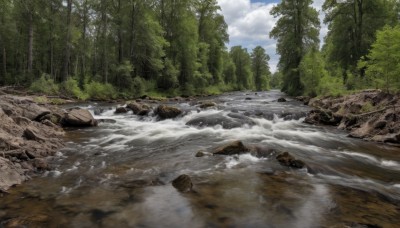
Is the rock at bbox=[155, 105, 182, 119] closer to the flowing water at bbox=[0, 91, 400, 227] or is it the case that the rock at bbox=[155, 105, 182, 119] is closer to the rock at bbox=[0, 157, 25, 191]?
the flowing water at bbox=[0, 91, 400, 227]

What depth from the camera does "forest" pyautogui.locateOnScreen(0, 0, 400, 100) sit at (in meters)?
30.9

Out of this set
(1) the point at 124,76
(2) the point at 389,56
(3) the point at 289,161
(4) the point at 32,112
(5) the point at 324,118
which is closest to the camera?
(3) the point at 289,161

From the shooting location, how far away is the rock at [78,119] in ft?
48.6

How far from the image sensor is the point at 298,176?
26.7 ft

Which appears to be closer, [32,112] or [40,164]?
[40,164]

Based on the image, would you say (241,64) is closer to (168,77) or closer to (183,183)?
(168,77)

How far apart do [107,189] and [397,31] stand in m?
15.5

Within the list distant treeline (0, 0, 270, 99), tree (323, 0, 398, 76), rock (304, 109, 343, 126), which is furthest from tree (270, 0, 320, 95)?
rock (304, 109, 343, 126)

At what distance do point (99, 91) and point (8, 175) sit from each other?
80.7 feet

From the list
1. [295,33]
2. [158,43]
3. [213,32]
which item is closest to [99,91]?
[158,43]

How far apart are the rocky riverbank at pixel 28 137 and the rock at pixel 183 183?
362cm

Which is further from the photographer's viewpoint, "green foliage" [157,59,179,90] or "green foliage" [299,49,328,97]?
"green foliage" [157,59,179,90]

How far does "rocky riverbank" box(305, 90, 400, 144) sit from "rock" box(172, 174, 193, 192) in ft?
30.9

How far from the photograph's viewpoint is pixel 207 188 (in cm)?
720
